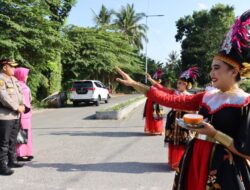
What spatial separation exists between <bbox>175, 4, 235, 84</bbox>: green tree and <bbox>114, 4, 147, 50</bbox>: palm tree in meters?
6.61

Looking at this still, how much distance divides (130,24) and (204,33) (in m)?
14.0

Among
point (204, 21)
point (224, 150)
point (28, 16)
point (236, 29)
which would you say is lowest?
point (224, 150)

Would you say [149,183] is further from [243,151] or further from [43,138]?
[43,138]

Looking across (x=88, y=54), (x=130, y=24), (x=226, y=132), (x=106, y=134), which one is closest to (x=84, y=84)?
(x=88, y=54)

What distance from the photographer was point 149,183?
6246 mm

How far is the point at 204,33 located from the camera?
4859cm

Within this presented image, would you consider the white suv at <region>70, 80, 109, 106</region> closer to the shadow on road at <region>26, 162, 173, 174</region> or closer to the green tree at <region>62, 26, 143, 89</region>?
the green tree at <region>62, 26, 143, 89</region>

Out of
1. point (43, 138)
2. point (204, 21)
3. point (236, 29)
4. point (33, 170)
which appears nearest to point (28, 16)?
point (43, 138)

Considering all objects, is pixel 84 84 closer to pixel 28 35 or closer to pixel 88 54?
pixel 28 35

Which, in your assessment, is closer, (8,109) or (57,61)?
(8,109)

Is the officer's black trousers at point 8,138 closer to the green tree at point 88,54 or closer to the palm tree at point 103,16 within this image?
the green tree at point 88,54

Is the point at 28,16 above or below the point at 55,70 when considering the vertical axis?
above

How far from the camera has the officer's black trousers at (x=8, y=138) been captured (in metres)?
6.58

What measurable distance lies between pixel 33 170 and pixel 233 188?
4858mm
